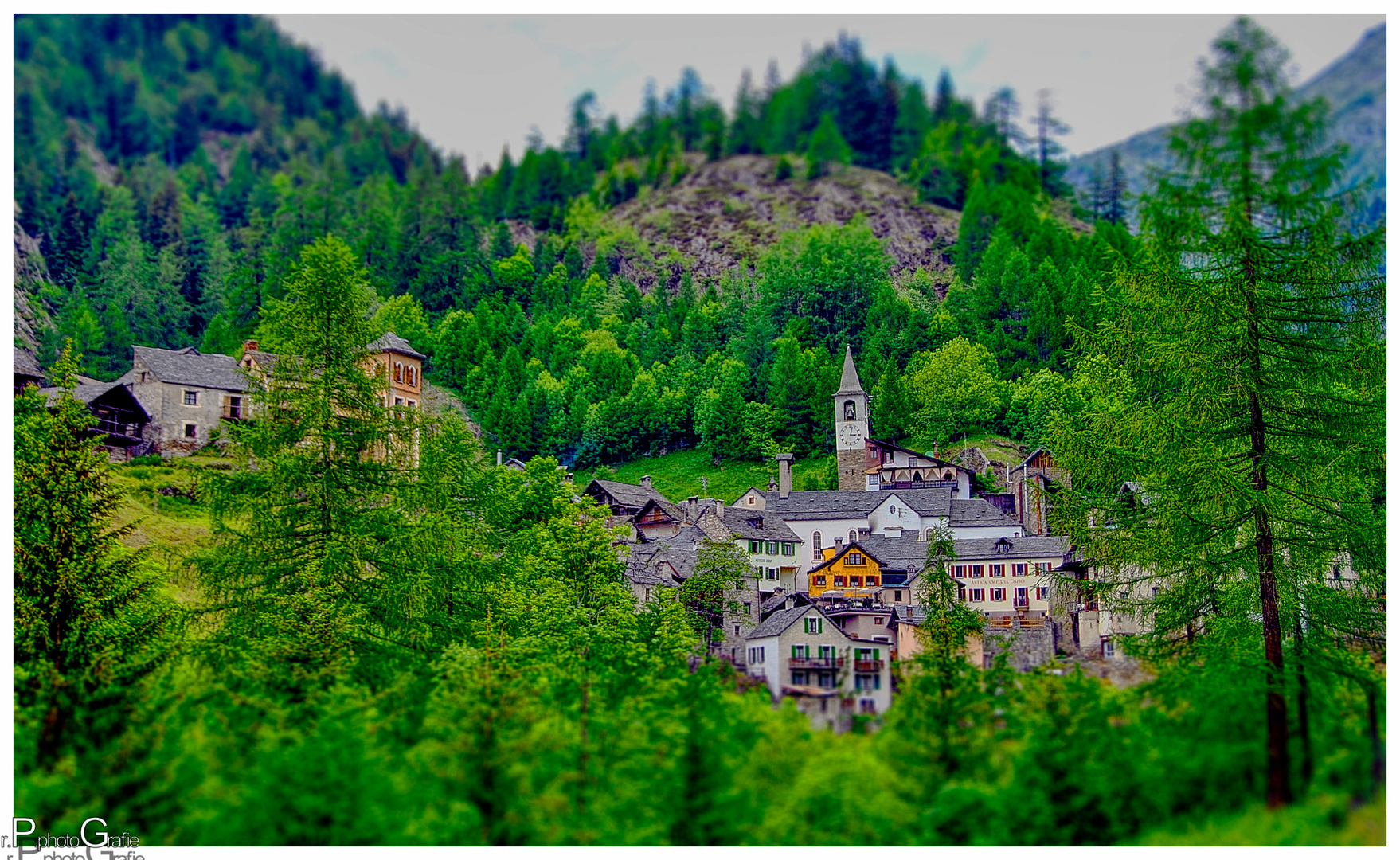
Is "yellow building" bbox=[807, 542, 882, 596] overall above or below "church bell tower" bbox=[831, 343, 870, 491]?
below

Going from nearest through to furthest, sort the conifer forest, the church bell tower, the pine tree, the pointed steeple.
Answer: the conifer forest, the pine tree, the church bell tower, the pointed steeple

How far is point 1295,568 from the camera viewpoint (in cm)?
1542

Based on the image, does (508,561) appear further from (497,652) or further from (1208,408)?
(1208,408)

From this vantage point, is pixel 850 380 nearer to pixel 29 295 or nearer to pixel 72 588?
pixel 29 295

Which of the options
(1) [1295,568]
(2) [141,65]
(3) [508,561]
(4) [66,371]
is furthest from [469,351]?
(2) [141,65]

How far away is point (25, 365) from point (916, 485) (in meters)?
27.8

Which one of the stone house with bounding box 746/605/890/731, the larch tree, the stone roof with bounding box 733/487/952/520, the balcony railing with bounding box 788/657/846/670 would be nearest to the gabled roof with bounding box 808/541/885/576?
the stone roof with bounding box 733/487/952/520

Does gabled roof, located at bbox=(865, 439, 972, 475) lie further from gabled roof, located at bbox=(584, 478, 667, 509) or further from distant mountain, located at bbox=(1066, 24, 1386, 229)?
distant mountain, located at bbox=(1066, 24, 1386, 229)

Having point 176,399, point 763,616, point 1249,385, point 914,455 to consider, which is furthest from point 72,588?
point 914,455

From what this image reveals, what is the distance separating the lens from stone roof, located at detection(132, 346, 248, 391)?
127ft

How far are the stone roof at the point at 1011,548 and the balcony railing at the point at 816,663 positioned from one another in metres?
6.66

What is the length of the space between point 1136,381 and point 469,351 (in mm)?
33000

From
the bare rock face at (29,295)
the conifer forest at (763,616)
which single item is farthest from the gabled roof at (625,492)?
the bare rock face at (29,295)

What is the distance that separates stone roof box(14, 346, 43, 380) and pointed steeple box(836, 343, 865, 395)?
2622 centimetres
